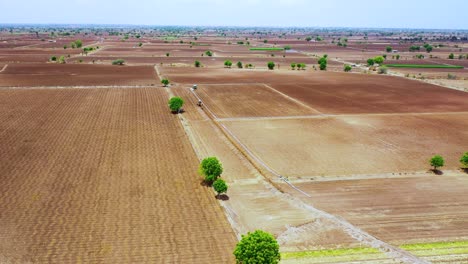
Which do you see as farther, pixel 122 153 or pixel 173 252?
pixel 122 153

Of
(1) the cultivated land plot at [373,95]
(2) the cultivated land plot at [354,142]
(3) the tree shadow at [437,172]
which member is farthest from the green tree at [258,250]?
(1) the cultivated land plot at [373,95]

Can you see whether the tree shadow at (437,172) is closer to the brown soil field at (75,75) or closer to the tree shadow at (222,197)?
the tree shadow at (222,197)

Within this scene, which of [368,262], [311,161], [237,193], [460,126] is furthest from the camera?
[460,126]

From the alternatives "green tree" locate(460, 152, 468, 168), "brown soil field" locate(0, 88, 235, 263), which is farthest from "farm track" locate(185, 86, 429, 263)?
"green tree" locate(460, 152, 468, 168)

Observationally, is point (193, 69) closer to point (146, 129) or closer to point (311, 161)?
point (146, 129)

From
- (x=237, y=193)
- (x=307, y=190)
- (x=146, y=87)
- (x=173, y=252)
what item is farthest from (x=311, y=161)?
(x=146, y=87)

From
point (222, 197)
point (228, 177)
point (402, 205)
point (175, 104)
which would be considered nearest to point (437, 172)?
point (402, 205)
